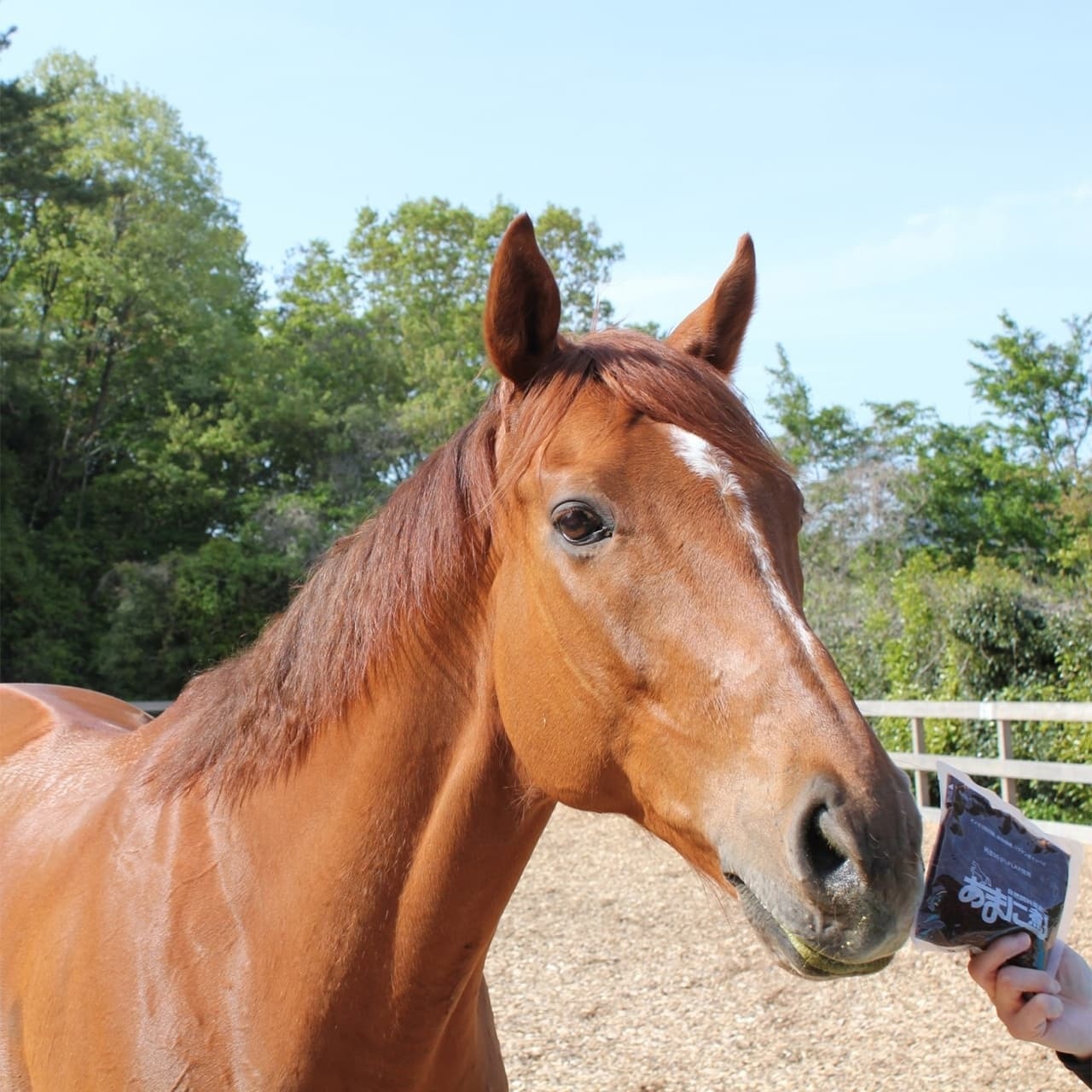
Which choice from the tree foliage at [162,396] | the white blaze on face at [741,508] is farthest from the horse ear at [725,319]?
the tree foliage at [162,396]

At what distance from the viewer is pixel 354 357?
28.8m

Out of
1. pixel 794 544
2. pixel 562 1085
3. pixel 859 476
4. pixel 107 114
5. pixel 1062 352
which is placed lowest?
pixel 562 1085

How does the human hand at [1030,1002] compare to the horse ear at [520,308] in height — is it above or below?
below

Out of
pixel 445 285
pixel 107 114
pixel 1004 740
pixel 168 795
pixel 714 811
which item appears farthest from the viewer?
pixel 445 285

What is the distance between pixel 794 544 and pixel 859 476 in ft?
58.8

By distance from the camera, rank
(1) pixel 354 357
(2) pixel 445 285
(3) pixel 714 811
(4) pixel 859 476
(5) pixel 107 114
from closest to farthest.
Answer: (3) pixel 714 811, (4) pixel 859 476, (5) pixel 107 114, (1) pixel 354 357, (2) pixel 445 285

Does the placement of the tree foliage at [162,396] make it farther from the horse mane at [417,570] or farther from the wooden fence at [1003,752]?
the horse mane at [417,570]

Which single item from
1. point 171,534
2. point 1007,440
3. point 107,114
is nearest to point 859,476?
point 1007,440

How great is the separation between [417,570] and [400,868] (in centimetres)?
56

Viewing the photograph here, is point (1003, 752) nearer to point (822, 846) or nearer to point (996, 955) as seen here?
point (996, 955)

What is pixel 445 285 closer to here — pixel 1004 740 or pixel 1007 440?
pixel 1007 440

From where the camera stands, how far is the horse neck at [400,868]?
1822mm

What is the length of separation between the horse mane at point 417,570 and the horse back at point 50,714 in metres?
1.07

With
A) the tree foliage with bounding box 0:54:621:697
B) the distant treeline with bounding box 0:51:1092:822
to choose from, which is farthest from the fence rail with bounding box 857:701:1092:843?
the tree foliage with bounding box 0:54:621:697
